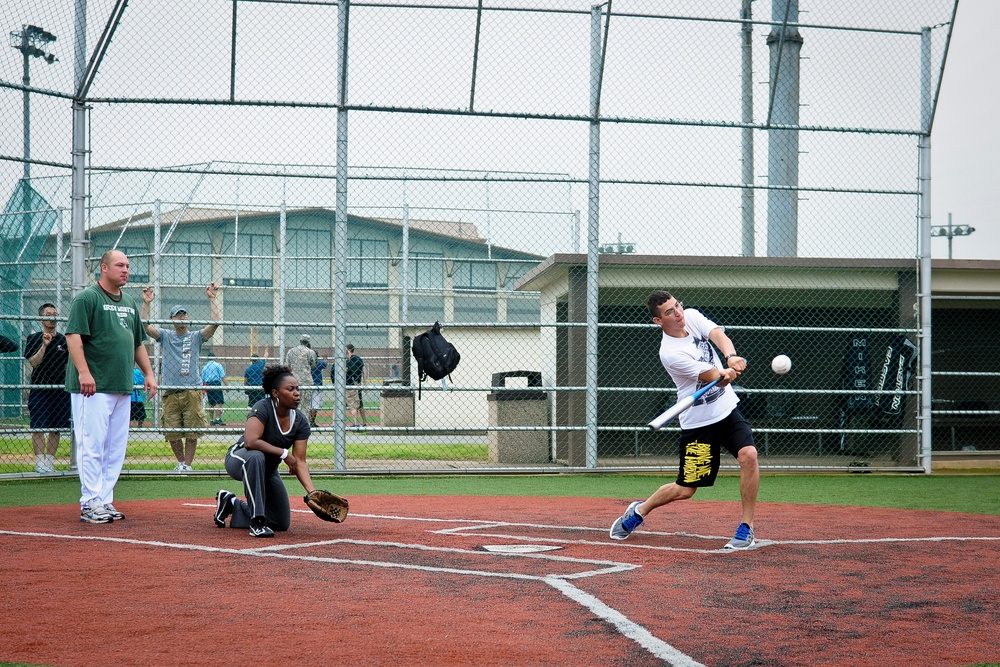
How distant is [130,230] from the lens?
22.0 metres

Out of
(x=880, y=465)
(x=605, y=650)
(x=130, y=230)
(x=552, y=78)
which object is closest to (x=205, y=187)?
(x=130, y=230)

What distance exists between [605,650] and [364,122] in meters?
8.99

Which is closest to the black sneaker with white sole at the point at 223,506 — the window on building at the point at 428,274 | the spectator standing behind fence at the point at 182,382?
the spectator standing behind fence at the point at 182,382

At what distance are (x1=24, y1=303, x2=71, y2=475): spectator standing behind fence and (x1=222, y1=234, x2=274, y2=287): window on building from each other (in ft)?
38.3

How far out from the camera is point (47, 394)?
1134 cm

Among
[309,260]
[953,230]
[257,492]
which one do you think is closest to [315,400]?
[309,260]

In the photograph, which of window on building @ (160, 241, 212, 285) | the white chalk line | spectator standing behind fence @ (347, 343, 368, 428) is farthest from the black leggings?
window on building @ (160, 241, 212, 285)

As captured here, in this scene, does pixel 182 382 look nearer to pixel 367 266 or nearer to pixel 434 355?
pixel 434 355

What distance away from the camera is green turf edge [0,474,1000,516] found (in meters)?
9.73

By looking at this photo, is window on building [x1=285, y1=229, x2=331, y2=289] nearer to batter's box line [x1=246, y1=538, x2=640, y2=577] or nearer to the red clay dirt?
the red clay dirt

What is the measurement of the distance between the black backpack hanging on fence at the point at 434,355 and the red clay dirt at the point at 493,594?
143 inches

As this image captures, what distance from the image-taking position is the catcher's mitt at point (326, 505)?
272 inches

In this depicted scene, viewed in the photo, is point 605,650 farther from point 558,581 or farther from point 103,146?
point 103,146

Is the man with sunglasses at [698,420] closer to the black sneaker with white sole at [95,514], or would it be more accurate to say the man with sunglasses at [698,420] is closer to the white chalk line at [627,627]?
the white chalk line at [627,627]
